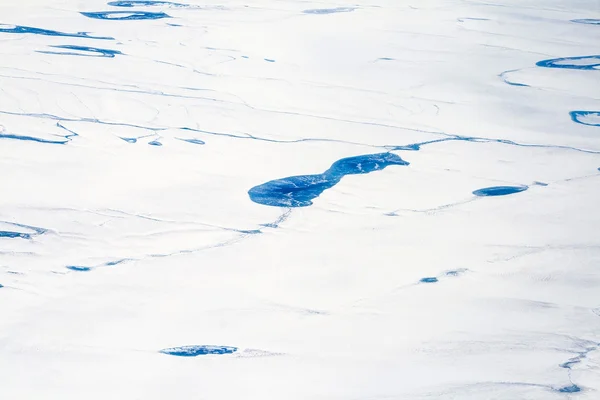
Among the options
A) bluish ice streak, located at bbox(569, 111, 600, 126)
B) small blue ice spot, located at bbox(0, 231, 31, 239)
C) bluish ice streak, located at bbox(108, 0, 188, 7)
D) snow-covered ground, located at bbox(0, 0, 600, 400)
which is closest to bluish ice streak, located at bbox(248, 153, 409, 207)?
snow-covered ground, located at bbox(0, 0, 600, 400)

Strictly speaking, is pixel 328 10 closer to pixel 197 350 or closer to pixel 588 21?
pixel 588 21

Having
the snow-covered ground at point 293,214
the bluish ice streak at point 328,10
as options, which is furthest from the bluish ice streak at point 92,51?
the bluish ice streak at point 328,10

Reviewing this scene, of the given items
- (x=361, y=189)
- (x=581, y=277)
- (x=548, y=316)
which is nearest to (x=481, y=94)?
(x=361, y=189)

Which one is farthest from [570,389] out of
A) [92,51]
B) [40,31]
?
[40,31]

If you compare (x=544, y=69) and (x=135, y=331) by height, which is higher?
(x=544, y=69)

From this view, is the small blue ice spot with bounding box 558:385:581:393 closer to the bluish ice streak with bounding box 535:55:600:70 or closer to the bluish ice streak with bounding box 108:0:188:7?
the bluish ice streak with bounding box 535:55:600:70

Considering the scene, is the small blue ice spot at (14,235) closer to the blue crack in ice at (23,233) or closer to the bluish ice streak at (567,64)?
the blue crack in ice at (23,233)

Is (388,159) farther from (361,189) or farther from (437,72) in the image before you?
(437,72)
